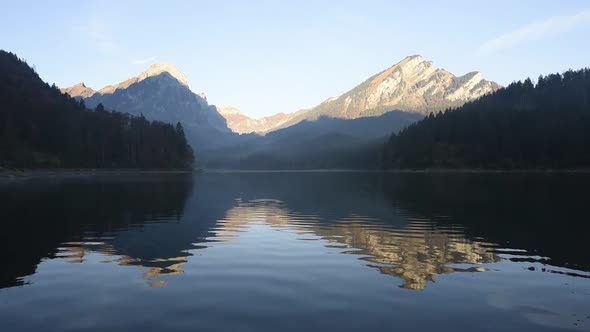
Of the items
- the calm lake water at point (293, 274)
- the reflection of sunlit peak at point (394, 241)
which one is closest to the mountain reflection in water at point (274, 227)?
the reflection of sunlit peak at point (394, 241)

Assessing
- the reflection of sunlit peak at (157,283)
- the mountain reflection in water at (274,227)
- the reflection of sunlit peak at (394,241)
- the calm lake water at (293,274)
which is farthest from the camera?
the mountain reflection in water at (274,227)

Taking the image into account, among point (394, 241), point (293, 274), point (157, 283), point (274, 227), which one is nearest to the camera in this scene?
point (157, 283)

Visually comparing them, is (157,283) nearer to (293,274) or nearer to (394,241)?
(293,274)

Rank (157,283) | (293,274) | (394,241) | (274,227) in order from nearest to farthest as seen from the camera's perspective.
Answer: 1. (157,283)
2. (293,274)
3. (394,241)
4. (274,227)

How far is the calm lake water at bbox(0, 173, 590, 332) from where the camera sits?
16781 mm

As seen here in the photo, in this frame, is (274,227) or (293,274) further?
(274,227)

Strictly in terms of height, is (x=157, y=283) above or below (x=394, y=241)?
above

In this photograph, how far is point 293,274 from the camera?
2427 centimetres

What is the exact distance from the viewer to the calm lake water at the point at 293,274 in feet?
55.1

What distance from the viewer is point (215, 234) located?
3878 centimetres

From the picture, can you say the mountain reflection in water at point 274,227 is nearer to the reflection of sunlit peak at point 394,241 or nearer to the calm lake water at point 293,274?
the reflection of sunlit peak at point 394,241

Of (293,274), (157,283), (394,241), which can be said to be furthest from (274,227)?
(157,283)

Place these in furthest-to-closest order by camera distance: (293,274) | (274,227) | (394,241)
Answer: (274,227) → (394,241) → (293,274)

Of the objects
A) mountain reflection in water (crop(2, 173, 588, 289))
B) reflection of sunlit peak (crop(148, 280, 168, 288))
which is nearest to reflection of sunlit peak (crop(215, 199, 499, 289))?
mountain reflection in water (crop(2, 173, 588, 289))
